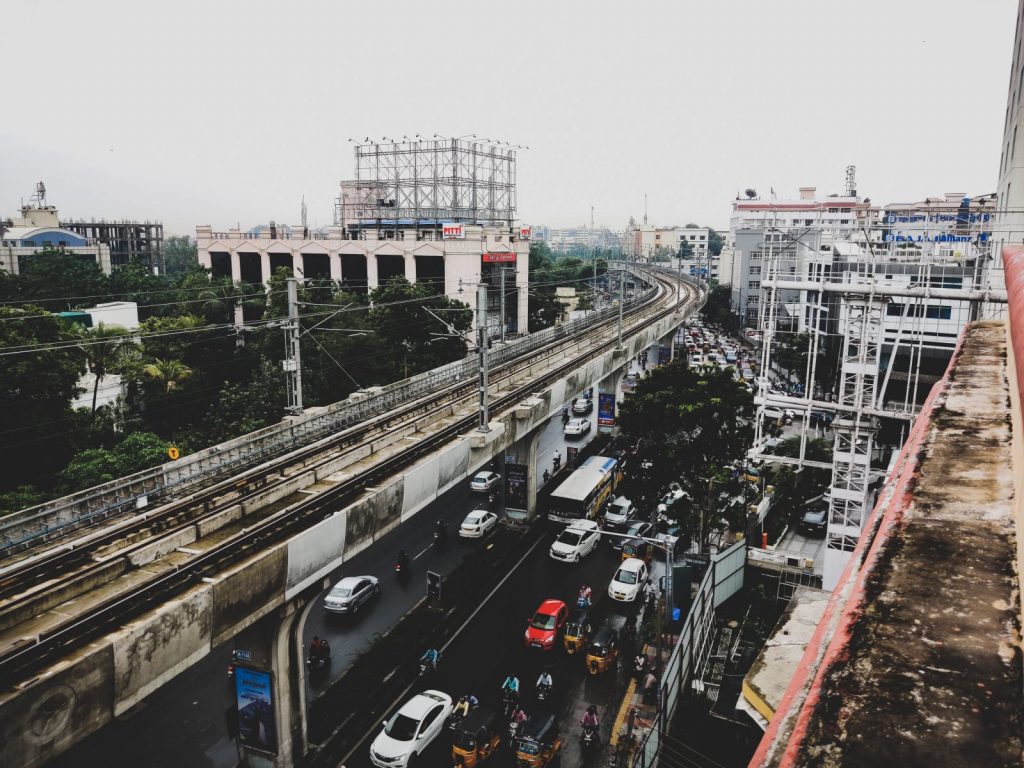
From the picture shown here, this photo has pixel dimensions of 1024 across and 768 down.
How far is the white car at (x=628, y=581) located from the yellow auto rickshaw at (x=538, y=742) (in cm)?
650

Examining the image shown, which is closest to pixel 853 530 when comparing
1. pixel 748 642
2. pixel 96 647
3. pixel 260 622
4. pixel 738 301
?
pixel 748 642

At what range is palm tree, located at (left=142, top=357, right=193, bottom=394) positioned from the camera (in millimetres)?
29047

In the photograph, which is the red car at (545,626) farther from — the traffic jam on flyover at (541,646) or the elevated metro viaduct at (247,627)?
the elevated metro viaduct at (247,627)

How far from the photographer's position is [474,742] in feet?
47.3

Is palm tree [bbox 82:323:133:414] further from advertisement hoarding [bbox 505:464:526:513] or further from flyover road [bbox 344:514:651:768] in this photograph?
flyover road [bbox 344:514:651:768]

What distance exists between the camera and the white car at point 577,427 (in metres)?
38.7

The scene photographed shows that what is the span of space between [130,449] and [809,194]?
90.3 m

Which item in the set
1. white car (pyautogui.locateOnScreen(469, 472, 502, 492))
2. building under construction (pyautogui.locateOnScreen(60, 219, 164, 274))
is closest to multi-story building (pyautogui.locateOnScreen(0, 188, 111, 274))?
building under construction (pyautogui.locateOnScreen(60, 219, 164, 274))

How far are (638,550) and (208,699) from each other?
44.0 ft

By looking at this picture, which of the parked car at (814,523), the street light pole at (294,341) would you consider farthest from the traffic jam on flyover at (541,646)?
the street light pole at (294,341)

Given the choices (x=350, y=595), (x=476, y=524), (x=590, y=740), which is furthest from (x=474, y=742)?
(x=476, y=524)

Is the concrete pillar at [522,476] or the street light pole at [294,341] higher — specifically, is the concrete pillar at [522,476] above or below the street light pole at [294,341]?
below

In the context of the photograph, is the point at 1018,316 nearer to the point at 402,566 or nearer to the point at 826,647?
the point at 826,647

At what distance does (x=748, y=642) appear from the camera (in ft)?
57.3
